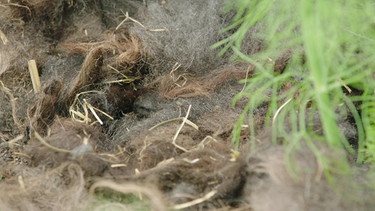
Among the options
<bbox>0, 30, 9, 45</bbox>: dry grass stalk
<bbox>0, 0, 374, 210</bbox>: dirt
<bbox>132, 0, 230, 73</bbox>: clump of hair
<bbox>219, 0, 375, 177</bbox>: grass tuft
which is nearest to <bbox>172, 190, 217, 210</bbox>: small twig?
<bbox>0, 0, 374, 210</bbox>: dirt

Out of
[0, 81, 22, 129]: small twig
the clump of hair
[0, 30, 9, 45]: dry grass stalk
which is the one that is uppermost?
the clump of hair

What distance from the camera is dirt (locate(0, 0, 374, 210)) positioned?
929 millimetres

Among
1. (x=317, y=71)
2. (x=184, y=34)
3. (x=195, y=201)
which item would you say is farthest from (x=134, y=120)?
(x=317, y=71)

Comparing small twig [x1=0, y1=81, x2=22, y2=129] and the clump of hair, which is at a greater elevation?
the clump of hair

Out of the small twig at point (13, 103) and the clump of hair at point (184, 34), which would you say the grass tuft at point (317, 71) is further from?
the small twig at point (13, 103)

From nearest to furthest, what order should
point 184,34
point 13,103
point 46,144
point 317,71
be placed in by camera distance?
point 317,71
point 46,144
point 13,103
point 184,34

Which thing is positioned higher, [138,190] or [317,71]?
[317,71]

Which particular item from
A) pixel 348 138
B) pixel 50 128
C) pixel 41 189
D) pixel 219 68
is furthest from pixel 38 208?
pixel 348 138

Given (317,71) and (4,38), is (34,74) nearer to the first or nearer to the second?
(4,38)

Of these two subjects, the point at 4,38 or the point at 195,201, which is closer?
the point at 195,201

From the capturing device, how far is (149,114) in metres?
1.26

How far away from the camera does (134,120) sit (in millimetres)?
1242

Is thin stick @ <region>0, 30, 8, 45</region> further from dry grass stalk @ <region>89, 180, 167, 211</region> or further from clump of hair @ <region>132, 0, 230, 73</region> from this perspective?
dry grass stalk @ <region>89, 180, 167, 211</region>

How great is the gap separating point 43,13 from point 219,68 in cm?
50
